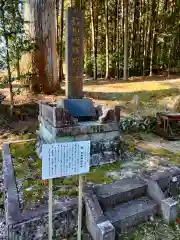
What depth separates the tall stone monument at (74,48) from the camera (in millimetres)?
6152

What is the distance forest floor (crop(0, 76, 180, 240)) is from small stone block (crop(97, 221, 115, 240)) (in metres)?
0.45

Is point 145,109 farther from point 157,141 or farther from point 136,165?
point 136,165

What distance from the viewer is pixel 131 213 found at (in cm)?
349

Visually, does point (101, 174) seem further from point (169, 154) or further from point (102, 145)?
point (169, 154)

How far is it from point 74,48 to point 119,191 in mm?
4142

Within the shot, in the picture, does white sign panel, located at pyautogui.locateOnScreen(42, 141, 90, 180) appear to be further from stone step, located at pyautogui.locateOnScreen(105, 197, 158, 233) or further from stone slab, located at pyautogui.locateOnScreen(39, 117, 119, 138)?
stone slab, located at pyautogui.locateOnScreen(39, 117, 119, 138)

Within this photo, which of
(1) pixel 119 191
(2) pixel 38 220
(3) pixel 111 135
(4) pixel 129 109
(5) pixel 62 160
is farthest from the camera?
(4) pixel 129 109

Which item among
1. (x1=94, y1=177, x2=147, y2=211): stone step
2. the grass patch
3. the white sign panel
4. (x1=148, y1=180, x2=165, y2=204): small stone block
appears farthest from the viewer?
the grass patch

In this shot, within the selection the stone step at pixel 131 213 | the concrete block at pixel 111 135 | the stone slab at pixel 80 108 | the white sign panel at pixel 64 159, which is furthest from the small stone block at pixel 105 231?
the stone slab at pixel 80 108

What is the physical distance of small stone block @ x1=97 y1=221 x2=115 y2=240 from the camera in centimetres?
291

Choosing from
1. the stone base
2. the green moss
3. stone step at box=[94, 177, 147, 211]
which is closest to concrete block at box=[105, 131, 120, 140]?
the stone base

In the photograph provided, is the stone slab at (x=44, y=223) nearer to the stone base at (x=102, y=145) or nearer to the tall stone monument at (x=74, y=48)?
the stone base at (x=102, y=145)

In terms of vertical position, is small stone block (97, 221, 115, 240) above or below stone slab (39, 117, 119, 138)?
below

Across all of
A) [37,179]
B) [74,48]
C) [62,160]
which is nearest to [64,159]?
A: [62,160]
